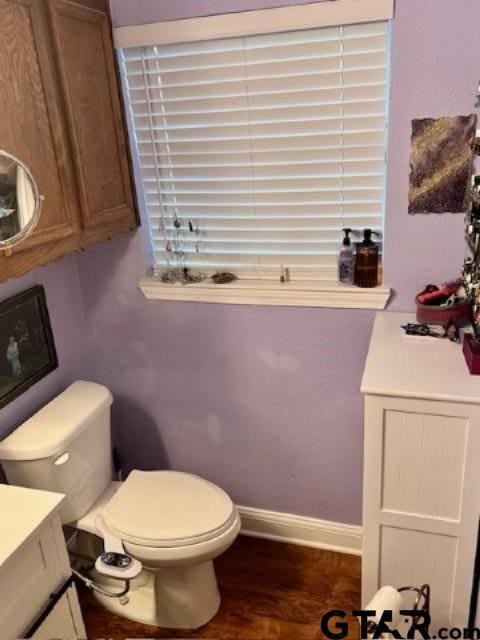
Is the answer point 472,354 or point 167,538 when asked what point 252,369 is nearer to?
point 167,538

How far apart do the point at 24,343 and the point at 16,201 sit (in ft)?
2.00

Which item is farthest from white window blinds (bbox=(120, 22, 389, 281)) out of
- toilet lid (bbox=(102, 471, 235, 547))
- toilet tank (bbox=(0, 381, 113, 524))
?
toilet lid (bbox=(102, 471, 235, 547))

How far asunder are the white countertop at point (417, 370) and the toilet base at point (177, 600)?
0.96 metres

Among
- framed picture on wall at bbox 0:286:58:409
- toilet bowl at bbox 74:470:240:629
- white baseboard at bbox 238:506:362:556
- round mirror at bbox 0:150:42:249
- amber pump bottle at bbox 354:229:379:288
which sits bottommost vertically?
white baseboard at bbox 238:506:362:556

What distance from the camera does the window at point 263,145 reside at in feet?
5.80

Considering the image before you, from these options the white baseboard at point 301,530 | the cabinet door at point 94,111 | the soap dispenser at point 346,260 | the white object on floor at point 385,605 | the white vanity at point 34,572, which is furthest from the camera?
the white baseboard at point 301,530

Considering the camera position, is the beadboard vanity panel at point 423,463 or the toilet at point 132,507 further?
the toilet at point 132,507

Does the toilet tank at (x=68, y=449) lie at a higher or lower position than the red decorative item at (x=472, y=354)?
lower

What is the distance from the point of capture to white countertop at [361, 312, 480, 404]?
4.58 feet

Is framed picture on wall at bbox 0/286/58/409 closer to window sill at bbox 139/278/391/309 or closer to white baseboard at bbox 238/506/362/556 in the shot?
window sill at bbox 139/278/391/309

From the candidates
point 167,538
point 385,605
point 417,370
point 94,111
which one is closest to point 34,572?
point 167,538

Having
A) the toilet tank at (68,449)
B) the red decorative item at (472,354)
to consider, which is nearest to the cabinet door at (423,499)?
the red decorative item at (472,354)

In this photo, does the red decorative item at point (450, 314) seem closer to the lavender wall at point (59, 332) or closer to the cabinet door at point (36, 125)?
the cabinet door at point (36, 125)

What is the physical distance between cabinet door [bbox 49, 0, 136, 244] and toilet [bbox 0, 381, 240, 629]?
0.64 m
